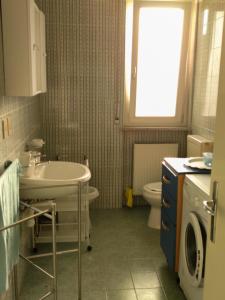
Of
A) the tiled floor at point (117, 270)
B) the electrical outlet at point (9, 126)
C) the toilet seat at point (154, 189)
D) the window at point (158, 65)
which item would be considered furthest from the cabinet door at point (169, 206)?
the window at point (158, 65)

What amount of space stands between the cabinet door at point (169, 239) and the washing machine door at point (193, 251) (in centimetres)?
18

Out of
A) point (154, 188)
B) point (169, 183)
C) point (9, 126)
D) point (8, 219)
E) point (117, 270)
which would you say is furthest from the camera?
point (154, 188)

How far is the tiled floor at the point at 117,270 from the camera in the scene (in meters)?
2.16

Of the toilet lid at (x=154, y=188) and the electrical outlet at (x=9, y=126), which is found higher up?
the electrical outlet at (x=9, y=126)

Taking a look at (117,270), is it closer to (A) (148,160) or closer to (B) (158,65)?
(A) (148,160)

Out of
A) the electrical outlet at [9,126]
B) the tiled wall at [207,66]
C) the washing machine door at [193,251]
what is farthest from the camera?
the tiled wall at [207,66]

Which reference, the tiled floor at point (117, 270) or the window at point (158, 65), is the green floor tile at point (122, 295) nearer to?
the tiled floor at point (117, 270)

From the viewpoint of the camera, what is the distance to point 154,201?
3041 mm

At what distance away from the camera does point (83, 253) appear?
2668mm

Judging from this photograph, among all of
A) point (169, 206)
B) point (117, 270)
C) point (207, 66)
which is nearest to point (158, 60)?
point (207, 66)

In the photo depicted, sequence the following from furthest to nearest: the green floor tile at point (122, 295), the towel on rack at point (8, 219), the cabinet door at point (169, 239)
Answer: the cabinet door at point (169, 239)
the green floor tile at point (122, 295)
the towel on rack at point (8, 219)

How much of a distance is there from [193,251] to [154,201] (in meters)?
1.07

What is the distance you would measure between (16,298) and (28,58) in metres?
1.45

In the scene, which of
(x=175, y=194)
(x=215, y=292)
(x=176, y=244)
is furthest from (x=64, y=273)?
(x=215, y=292)
